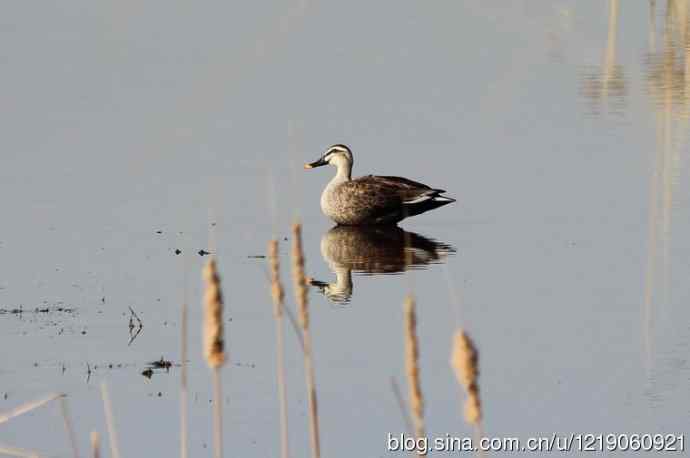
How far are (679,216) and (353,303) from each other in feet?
→ 12.7

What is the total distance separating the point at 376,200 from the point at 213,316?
36.2ft

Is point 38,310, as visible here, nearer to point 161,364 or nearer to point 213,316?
point 161,364

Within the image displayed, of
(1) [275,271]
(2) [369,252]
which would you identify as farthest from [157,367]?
(1) [275,271]

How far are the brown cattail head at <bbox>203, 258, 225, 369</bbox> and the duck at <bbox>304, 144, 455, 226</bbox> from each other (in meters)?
10.6

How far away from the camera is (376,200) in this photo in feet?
49.1

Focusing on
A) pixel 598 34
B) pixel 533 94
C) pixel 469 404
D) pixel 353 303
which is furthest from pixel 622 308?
pixel 598 34

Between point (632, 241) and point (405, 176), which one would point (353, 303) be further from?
point (405, 176)

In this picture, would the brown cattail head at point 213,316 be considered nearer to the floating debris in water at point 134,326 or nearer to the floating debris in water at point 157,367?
the floating debris in water at point 157,367

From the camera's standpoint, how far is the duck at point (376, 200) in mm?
14766

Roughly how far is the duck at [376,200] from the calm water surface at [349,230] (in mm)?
205

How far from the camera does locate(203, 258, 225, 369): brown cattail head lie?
155 inches

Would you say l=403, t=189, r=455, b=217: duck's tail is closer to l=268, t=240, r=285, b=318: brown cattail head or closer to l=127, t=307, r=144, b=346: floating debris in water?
l=127, t=307, r=144, b=346: floating debris in water

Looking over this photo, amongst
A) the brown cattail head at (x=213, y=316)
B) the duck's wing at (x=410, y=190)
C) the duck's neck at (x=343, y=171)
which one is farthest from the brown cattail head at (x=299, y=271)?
the duck's neck at (x=343, y=171)

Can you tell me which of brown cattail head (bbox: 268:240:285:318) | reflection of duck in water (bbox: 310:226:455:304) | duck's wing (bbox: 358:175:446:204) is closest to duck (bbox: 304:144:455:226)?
duck's wing (bbox: 358:175:446:204)
